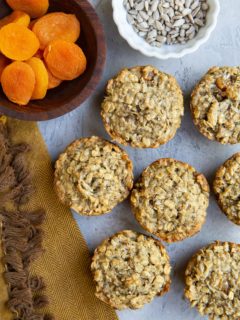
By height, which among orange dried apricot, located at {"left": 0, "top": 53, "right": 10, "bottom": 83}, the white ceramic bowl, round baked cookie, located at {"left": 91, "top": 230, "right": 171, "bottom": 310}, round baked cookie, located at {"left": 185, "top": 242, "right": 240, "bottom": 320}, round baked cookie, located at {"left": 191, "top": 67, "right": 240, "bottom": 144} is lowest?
round baked cookie, located at {"left": 185, "top": 242, "right": 240, "bottom": 320}

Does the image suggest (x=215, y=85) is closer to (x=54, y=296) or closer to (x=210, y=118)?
(x=210, y=118)

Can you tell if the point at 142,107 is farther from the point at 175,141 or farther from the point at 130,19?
the point at 130,19

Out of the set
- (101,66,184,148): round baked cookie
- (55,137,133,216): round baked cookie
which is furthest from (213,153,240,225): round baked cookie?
Answer: (55,137,133,216): round baked cookie

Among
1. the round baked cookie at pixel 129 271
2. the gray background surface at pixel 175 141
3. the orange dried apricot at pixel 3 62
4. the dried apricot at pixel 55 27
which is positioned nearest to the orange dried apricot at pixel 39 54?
the dried apricot at pixel 55 27

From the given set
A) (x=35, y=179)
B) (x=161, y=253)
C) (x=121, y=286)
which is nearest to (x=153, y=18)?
(x=35, y=179)

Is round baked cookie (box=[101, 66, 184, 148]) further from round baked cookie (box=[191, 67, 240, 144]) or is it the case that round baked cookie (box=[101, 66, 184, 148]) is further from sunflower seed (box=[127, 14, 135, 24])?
sunflower seed (box=[127, 14, 135, 24])

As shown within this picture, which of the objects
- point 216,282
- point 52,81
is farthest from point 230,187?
point 52,81
